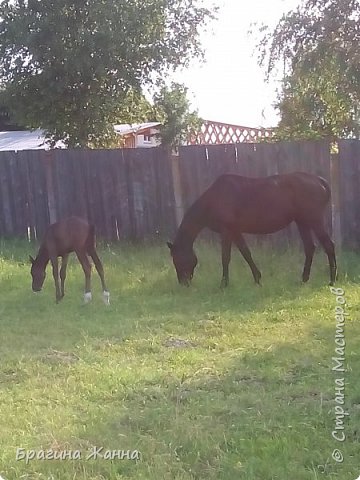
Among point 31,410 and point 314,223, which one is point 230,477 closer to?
point 31,410

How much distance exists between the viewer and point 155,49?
1423cm

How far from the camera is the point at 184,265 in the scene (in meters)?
8.00

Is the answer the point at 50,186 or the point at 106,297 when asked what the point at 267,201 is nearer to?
the point at 106,297

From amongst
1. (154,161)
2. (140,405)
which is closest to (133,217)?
(154,161)

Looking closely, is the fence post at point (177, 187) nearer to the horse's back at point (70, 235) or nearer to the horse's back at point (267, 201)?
the horse's back at point (267, 201)

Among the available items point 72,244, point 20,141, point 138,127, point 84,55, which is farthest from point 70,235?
point 20,141

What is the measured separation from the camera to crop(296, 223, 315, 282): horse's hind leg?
7754 mm

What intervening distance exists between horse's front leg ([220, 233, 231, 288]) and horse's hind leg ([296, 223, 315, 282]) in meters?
0.86

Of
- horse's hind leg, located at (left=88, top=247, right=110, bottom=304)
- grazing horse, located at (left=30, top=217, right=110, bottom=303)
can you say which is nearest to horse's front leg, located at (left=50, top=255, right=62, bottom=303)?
grazing horse, located at (left=30, top=217, right=110, bottom=303)

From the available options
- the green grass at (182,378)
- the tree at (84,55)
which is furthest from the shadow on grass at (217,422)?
the tree at (84,55)

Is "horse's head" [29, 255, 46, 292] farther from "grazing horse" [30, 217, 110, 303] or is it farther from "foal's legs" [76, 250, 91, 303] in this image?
"foal's legs" [76, 250, 91, 303]

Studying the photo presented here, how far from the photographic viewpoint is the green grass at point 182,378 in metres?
3.44

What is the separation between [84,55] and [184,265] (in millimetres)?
6977

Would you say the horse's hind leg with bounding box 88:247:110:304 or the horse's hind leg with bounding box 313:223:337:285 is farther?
the horse's hind leg with bounding box 313:223:337:285
